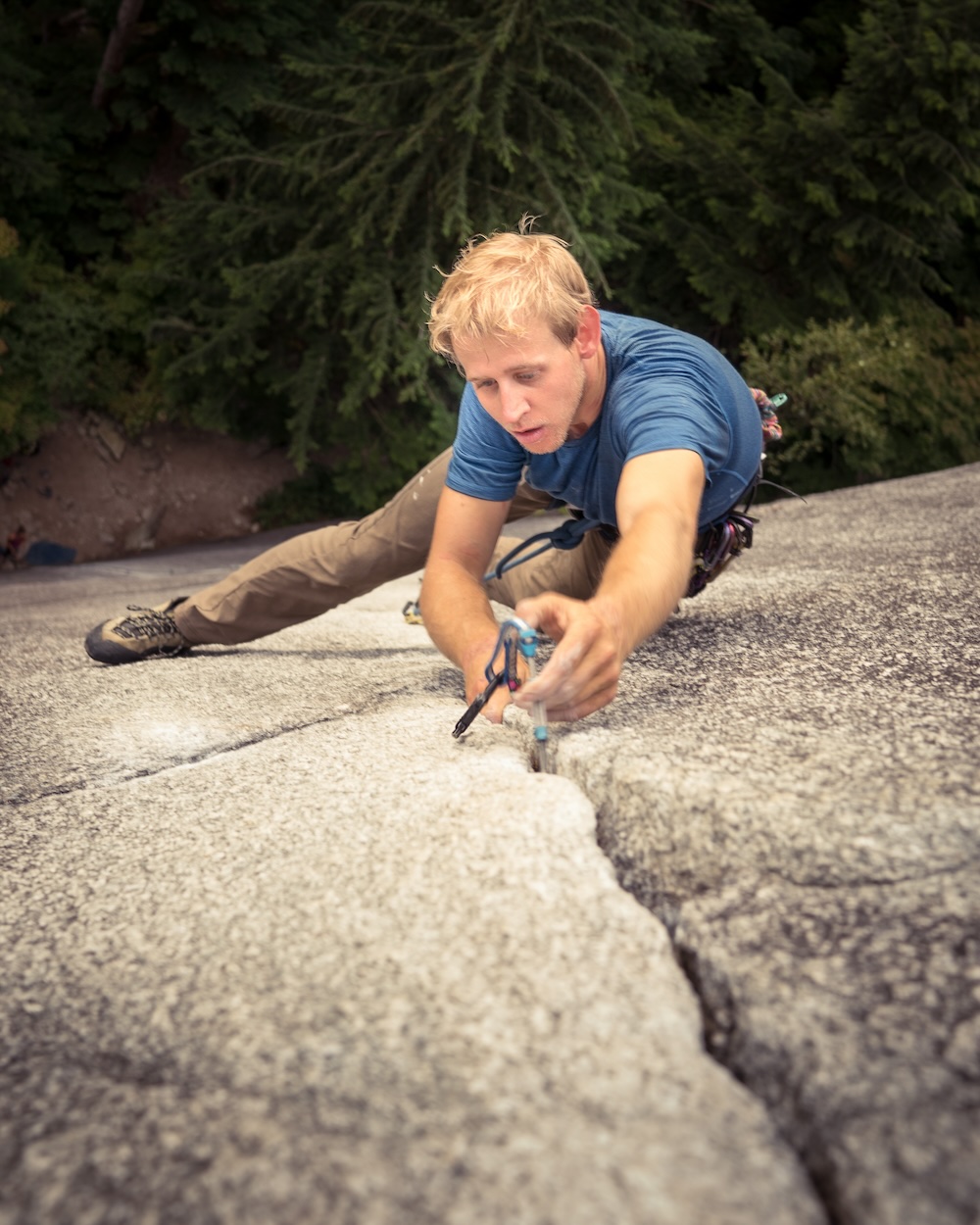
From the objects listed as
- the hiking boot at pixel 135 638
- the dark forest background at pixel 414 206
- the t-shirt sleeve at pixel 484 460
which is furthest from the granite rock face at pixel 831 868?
the dark forest background at pixel 414 206

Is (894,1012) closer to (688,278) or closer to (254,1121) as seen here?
(254,1121)

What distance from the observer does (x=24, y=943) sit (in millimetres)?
1291

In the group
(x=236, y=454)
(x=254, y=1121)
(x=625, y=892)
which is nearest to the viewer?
(x=254, y=1121)

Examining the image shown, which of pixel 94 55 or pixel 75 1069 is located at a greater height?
pixel 94 55

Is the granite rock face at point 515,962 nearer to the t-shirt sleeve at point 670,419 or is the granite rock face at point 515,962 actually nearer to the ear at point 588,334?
the t-shirt sleeve at point 670,419

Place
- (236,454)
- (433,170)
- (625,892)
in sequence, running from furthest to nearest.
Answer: (236,454), (433,170), (625,892)

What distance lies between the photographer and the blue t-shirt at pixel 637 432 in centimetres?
181

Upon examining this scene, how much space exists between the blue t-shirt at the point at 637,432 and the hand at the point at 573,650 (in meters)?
0.47

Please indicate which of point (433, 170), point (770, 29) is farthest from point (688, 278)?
point (770, 29)

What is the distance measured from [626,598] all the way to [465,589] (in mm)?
552

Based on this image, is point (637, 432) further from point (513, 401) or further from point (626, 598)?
point (626, 598)

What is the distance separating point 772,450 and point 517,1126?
29.8 feet

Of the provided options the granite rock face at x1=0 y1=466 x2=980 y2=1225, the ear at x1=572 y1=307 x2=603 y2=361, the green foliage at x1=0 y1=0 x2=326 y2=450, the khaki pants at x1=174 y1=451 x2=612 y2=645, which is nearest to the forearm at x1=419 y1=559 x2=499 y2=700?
the granite rock face at x1=0 y1=466 x2=980 y2=1225

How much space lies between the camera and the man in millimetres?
1458
